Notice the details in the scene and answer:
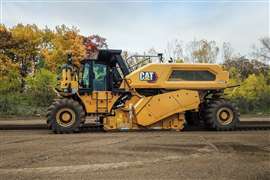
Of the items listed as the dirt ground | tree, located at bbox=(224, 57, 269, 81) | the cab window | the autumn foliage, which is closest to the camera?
the dirt ground

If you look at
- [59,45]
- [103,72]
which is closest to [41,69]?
[59,45]

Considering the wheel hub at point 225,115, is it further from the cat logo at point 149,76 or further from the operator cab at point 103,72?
the operator cab at point 103,72

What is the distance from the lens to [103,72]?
1554 cm

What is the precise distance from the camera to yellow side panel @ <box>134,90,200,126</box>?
15070 millimetres

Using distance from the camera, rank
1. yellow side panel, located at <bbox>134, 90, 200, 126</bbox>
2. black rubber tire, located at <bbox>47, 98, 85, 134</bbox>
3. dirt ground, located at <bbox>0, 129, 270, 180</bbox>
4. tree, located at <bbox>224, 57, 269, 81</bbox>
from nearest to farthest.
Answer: dirt ground, located at <bbox>0, 129, 270, 180</bbox> → black rubber tire, located at <bbox>47, 98, 85, 134</bbox> → yellow side panel, located at <bbox>134, 90, 200, 126</bbox> → tree, located at <bbox>224, 57, 269, 81</bbox>

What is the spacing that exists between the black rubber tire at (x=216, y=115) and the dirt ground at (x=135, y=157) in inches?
102

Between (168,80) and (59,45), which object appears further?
(59,45)

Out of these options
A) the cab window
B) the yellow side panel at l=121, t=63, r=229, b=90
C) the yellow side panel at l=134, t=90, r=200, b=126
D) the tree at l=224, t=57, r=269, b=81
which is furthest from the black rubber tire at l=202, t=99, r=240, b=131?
the tree at l=224, t=57, r=269, b=81

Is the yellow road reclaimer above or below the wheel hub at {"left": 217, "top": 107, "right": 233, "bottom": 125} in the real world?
above

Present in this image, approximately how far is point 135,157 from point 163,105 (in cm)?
624

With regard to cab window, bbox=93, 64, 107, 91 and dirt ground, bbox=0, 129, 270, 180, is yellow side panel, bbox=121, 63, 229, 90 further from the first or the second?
dirt ground, bbox=0, 129, 270, 180

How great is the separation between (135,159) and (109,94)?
6.73 metres

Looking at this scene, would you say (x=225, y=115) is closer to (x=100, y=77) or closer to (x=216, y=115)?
(x=216, y=115)

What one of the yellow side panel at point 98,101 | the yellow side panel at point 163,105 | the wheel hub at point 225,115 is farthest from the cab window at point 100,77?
the wheel hub at point 225,115
